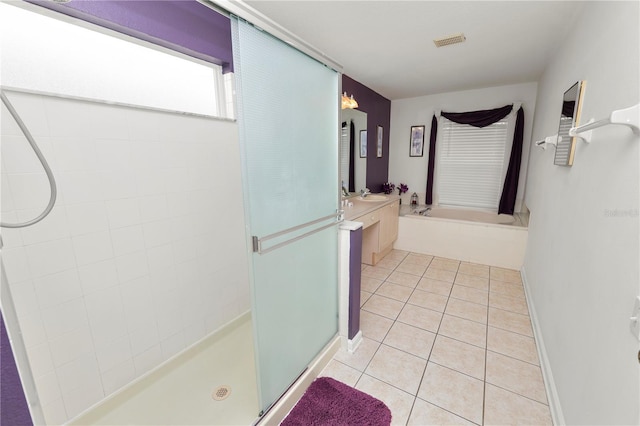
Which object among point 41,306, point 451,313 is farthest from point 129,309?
point 451,313

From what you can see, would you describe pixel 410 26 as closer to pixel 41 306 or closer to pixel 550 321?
pixel 550 321

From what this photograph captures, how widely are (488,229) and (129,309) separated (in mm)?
3637

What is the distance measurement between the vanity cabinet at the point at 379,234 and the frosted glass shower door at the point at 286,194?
61.7 inches

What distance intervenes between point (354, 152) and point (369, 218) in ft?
3.68

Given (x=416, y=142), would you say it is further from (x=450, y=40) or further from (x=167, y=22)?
(x=167, y=22)

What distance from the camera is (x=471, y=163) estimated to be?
4117mm

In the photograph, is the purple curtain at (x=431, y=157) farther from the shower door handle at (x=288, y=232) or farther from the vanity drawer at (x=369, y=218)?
the shower door handle at (x=288, y=232)

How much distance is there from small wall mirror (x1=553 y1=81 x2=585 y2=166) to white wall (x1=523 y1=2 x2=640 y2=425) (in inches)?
2.9

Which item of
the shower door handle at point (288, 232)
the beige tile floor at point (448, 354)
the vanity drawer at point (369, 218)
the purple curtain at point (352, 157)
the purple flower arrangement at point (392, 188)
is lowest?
the beige tile floor at point (448, 354)

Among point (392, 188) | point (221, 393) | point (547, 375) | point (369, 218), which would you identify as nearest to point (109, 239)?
point (221, 393)

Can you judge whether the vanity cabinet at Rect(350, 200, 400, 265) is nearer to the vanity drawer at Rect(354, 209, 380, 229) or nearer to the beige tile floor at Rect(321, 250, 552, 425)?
the vanity drawer at Rect(354, 209, 380, 229)

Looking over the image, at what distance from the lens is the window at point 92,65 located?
1136 millimetres

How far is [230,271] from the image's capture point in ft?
7.13

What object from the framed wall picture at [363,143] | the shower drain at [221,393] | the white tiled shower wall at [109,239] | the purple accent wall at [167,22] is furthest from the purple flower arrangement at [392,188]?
the shower drain at [221,393]
